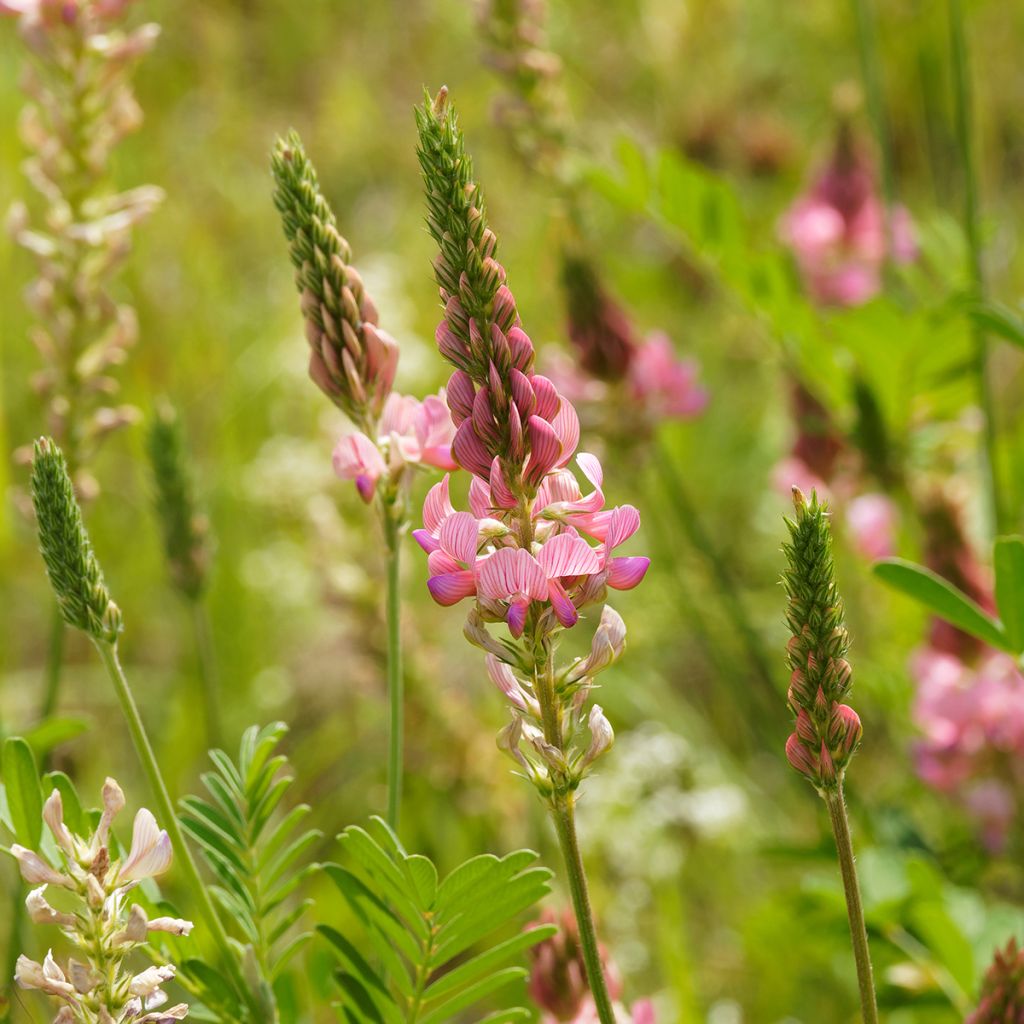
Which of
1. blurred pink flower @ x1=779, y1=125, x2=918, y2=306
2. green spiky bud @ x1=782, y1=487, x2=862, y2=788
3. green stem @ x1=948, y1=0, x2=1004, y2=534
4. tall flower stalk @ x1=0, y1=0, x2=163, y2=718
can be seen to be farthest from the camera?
blurred pink flower @ x1=779, y1=125, x2=918, y2=306

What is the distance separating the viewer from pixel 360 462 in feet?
2.73

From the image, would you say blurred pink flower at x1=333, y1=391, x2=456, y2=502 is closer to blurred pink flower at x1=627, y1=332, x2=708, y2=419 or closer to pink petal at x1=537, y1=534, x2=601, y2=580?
pink petal at x1=537, y1=534, x2=601, y2=580

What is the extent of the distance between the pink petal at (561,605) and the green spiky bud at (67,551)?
246 millimetres

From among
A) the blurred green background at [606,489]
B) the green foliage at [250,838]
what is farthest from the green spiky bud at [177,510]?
the green foliage at [250,838]

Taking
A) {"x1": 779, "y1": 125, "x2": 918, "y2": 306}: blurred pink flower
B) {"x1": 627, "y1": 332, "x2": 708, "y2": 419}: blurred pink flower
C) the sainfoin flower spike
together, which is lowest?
the sainfoin flower spike

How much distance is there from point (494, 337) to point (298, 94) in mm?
5088

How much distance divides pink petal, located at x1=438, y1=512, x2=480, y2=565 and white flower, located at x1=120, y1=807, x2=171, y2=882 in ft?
0.65

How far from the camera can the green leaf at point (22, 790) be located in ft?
2.58

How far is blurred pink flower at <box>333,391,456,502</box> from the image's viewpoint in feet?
2.70

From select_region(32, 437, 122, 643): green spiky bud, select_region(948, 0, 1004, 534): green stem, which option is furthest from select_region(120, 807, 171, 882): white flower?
select_region(948, 0, 1004, 534): green stem

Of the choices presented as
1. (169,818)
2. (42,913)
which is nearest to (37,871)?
(42,913)

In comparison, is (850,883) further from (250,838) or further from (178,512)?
(178,512)

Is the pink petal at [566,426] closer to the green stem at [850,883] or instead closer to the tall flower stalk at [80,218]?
the green stem at [850,883]

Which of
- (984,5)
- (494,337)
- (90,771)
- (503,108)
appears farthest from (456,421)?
(984,5)
